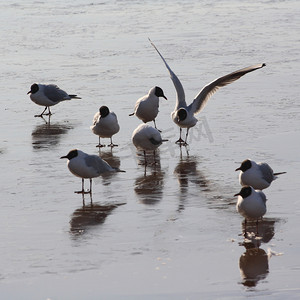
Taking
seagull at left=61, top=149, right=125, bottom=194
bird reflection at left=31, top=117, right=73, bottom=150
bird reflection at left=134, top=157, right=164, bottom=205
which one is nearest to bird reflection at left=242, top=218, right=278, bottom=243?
bird reflection at left=134, top=157, right=164, bottom=205

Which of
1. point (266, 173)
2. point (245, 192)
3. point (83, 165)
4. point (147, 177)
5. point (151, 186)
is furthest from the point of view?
point (147, 177)

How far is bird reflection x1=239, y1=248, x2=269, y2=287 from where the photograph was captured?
7.80 meters

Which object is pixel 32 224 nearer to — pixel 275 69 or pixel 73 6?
pixel 275 69

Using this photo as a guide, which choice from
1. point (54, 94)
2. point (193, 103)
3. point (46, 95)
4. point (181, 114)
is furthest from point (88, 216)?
point (54, 94)

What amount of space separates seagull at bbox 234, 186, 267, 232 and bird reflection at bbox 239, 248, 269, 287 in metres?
0.64

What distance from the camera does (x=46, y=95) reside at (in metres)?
16.7

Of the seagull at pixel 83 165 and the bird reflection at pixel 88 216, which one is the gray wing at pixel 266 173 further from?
the seagull at pixel 83 165

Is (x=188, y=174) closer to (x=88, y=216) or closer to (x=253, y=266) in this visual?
(x=88, y=216)

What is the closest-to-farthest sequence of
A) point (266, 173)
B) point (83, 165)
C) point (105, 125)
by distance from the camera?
point (266, 173) → point (83, 165) → point (105, 125)

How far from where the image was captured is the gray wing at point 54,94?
16.8 meters

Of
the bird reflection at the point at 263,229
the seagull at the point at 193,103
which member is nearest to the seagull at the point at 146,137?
the seagull at the point at 193,103

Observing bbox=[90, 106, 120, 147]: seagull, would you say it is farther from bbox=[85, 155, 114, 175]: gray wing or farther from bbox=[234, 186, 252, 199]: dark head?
bbox=[234, 186, 252, 199]: dark head

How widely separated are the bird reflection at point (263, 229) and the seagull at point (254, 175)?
79 centimetres

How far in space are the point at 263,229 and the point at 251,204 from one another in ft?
1.26
